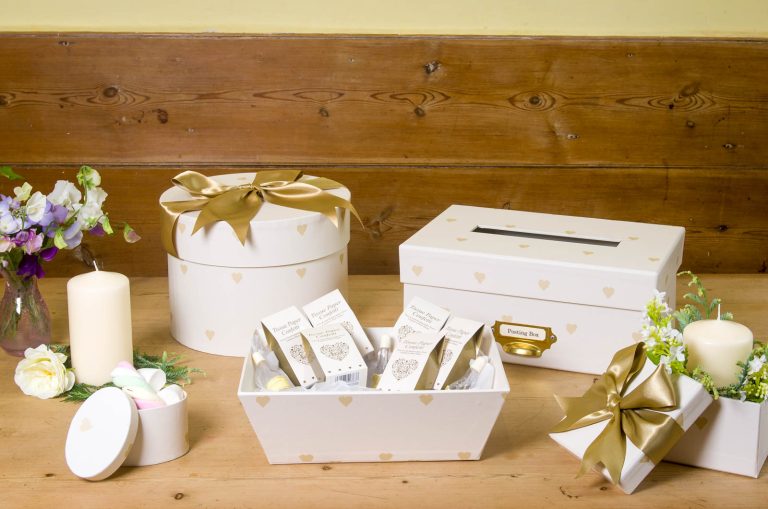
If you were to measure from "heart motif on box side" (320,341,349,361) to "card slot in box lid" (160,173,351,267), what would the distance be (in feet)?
0.71

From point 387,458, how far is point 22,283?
23.4 inches

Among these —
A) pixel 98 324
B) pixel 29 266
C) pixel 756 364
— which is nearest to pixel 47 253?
pixel 29 266

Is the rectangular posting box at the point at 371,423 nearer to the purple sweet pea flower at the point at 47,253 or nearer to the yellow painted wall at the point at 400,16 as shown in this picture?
the purple sweet pea flower at the point at 47,253

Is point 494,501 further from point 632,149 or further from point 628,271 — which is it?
point 632,149

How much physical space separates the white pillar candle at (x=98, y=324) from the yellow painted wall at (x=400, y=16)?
0.63 metres

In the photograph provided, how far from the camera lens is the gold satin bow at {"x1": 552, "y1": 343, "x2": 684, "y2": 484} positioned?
3.00ft

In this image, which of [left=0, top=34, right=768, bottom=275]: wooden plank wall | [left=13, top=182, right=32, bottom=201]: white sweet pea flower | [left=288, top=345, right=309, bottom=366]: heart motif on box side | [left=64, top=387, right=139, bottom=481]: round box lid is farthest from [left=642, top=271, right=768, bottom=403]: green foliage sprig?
[left=13, top=182, right=32, bottom=201]: white sweet pea flower

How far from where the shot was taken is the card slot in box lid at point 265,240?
123cm

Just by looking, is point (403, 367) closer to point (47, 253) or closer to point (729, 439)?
point (729, 439)

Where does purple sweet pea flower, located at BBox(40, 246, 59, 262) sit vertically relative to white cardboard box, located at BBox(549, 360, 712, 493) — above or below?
above

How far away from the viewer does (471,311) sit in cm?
124

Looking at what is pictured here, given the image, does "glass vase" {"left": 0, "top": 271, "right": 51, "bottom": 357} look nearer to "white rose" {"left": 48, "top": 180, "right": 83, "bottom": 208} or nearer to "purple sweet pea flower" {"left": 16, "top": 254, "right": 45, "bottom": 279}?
"purple sweet pea flower" {"left": 16, "top": 254, "right": 45, "bottom": 279}

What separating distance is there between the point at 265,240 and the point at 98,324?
246 mm

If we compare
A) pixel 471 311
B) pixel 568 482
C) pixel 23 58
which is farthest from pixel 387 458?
pixel 23 58
